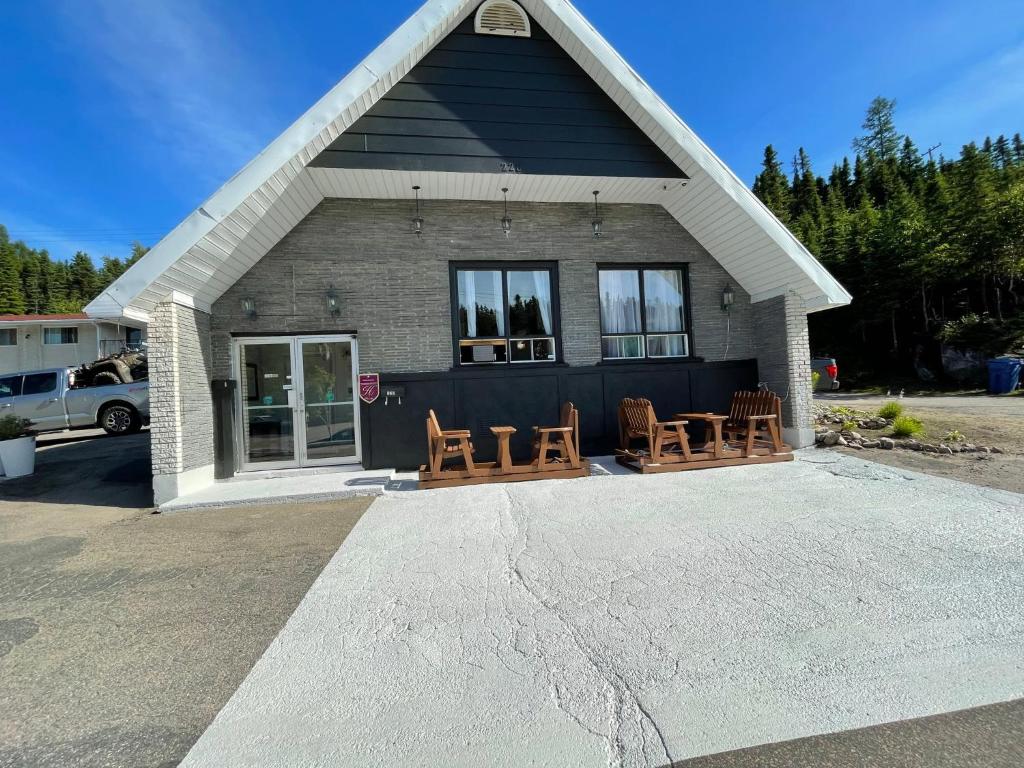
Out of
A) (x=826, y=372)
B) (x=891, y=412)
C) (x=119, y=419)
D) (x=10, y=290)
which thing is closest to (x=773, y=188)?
(x=826, y=372)

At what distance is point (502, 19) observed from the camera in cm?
740

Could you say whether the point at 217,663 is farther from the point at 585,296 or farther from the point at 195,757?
the point at 585,296

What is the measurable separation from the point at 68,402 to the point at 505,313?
12685 millimetres

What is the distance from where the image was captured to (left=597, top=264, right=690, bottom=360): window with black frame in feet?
29.5

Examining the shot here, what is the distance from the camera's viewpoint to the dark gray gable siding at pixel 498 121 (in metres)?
6.98

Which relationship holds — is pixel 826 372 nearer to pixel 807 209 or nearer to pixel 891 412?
pixel 891 412

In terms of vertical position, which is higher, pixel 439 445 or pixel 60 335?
pixel 60 335

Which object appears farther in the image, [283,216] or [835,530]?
[283,216]

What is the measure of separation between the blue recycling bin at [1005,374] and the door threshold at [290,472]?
21819 millimetres

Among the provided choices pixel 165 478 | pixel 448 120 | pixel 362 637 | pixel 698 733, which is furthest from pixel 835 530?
pixel 165 478

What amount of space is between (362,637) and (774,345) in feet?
27.3

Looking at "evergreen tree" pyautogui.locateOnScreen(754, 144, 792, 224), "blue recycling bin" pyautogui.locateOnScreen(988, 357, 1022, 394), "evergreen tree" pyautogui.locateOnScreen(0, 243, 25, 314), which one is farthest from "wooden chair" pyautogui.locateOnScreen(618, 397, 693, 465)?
"evergreen tree" pyautogui.locateOnScreen(0, 243, 25, 314)

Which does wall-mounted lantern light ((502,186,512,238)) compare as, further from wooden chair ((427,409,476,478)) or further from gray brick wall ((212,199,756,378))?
wooden chair ((427,409,476,478))

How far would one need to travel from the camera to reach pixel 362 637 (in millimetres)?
3021
